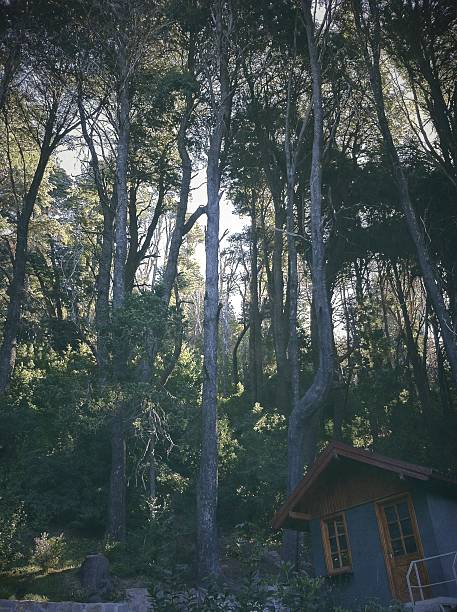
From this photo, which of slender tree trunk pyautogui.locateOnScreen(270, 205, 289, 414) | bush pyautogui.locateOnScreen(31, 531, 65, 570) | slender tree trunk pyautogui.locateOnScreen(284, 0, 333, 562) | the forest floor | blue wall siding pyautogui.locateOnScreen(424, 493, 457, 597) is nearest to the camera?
blue wall siding pyautogui.locateOnScreen(424, 493, 457, 597)

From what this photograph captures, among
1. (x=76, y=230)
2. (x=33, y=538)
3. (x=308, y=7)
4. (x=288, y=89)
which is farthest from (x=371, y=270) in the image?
(x=33, y=538)

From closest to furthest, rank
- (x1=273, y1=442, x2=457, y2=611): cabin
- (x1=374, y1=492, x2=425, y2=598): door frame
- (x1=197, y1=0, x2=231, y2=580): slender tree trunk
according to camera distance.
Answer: (x1=273, y1=442, x2=457, y2=611): cabin → (x1=374, y1=492, x2=425, y2=598): door frame → (x1=197, y1=0, x2=231, y2=580): slender tree trunk

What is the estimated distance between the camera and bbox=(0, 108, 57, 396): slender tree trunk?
1859cm

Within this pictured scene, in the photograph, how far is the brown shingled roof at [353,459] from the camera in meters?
11.5

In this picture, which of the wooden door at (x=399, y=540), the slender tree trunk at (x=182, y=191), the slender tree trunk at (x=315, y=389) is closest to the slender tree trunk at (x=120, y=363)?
the slender tree trunk at (x=182, y=191)

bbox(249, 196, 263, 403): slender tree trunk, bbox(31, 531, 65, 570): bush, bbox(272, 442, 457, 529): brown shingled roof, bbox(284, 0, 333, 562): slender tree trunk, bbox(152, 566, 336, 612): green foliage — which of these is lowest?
bbox(152, 566, 336, 612): green foliage

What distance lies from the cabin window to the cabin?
0.07 ft

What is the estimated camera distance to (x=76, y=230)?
29.2 metres

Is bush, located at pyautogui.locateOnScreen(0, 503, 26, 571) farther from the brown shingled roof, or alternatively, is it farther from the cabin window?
the cabin window

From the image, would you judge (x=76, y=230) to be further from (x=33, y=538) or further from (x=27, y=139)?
(x=33, y=538)

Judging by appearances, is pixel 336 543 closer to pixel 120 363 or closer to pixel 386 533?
pixel 386 533

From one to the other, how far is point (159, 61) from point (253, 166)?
18.8 feet

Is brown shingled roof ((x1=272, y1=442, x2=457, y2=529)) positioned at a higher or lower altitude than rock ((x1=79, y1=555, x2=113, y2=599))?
higher

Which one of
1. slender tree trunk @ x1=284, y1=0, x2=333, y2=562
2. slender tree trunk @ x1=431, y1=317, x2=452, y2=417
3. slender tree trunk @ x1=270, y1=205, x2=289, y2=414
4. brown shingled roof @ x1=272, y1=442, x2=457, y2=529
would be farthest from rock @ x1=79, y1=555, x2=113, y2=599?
slender tree trunk @ x1=431, y1=317, x2=452, y2=417
